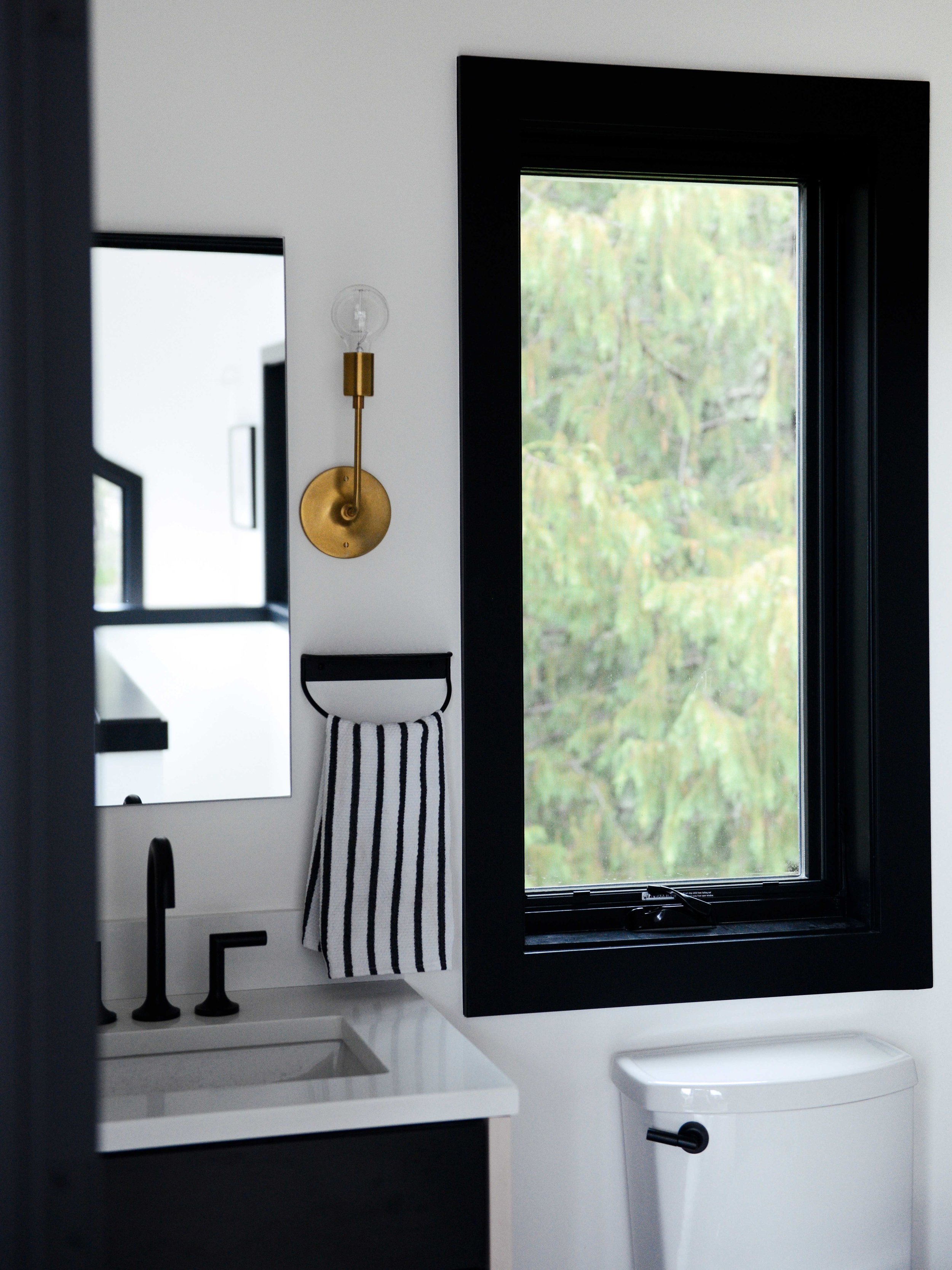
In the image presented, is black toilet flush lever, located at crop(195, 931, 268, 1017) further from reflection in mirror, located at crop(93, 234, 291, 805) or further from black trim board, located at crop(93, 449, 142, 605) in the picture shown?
black trim board, located at crop(93, 449, 142, 605)

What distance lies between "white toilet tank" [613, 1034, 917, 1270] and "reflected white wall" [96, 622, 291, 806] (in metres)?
0.69

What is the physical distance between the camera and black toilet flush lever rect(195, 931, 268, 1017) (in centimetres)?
157

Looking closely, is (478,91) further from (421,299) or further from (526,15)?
(421,299)

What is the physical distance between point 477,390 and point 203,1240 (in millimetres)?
1132

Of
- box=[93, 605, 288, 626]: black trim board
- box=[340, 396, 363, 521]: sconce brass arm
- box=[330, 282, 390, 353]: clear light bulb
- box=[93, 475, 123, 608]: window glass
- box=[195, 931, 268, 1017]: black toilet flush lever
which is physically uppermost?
box=[330, 282, 390, 353]: clear light bulb

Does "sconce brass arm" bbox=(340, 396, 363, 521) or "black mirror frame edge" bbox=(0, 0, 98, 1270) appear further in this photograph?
"sconce brass arm" bbox=(340, 396, 363, 521)

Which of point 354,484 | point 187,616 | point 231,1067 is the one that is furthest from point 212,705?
point 231,1067

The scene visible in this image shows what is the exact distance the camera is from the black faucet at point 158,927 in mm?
1535

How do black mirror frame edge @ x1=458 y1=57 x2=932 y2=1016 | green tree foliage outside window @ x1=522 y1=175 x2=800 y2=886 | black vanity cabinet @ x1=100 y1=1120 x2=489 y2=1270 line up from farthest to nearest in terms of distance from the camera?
green tree foliage outside window @ x1=522 y1=175 x2=800 y2=886 < black mirror frame edge @ x1=458 y1=57 x2=932 y2=1016 < black vanity cabinet @ x1=100 y1=1120 x2=489 y2=1270

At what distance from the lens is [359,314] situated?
5.54 feet

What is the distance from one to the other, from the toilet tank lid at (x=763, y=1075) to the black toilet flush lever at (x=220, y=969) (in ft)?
1.89

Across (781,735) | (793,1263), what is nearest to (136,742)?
(781,735)

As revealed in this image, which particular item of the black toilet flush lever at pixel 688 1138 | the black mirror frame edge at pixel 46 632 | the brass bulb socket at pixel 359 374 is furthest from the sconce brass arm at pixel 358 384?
the black mirror frame edge at pixel 46 632

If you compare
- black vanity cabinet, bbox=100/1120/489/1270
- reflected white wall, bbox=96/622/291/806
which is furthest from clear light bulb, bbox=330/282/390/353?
black vanity cabinet, bbox=100/1120/489/1270
